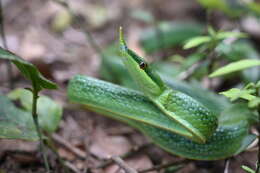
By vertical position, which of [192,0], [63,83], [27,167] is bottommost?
[27,167]

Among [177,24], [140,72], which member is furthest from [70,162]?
[177,24]

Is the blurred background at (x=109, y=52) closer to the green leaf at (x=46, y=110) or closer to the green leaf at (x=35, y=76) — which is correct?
the green leaf at (x=46, y=110)

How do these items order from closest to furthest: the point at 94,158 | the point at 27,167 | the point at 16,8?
1. the point at 27,167
2. the point at 94,158
3. the point at 16,8

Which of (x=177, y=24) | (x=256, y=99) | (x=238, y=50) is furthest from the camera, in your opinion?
(x=177, y=24)

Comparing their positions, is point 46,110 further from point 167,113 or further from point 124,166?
point 167,113

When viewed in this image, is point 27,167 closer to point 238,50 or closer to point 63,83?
point 63,83

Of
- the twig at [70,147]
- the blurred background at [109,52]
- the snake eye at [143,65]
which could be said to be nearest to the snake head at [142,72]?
the snake eye at [143,65]

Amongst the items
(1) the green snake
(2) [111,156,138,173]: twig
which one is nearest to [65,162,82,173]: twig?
(2) [111,156,138,173]: twig

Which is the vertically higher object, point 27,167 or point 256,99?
point 256,99

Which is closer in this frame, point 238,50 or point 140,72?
point 140,72
